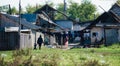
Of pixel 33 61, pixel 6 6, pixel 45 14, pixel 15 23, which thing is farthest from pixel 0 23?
pixel 33 61

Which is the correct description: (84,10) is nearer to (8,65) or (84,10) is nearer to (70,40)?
(70,40)

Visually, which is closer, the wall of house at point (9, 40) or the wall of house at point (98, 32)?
the wall of house at point (9, 40)

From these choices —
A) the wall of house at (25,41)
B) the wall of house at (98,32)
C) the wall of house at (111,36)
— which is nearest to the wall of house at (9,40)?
the wall of house at (25,41)

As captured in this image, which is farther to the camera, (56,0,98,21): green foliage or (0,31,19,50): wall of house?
(56,0,98,21): green foliage

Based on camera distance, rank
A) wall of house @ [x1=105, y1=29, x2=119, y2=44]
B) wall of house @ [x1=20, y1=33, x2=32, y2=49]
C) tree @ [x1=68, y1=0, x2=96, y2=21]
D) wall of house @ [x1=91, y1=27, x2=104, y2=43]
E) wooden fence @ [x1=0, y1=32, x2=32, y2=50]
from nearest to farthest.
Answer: wooden fence @ [x1=0, y1=32, x2=32, y2=50] → wall of house @ [x1=20, y1=33, x2=32, y2=49] → wall of house @ [x1=105, y1=29, x2=119, y2=44] → wall of house @ [x1=91, y1=27, x2=104, y2=43] → tree @ [x1=68, y1=0, x2=96, y2=21]

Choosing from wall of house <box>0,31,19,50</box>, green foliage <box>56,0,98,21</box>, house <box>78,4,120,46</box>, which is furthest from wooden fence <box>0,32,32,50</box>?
green foliage <box>56,0,98,21</box>

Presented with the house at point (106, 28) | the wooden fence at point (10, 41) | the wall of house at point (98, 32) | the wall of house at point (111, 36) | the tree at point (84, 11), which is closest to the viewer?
the wooden fence at point (10, 41)

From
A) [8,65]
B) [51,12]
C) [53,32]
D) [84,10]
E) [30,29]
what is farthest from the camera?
[84,10]

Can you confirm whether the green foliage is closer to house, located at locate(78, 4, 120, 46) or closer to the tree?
the tree

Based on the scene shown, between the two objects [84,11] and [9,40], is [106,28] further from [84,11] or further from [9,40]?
[84,11]

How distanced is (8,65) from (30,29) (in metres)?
31.2

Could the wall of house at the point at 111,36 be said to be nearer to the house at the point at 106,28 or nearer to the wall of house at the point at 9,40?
the house at the point at 106,28

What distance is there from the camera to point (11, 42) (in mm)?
38188

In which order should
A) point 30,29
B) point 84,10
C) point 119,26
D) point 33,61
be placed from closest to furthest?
point 33,61 < point 30,29 < point 119,26 < point 84,10
